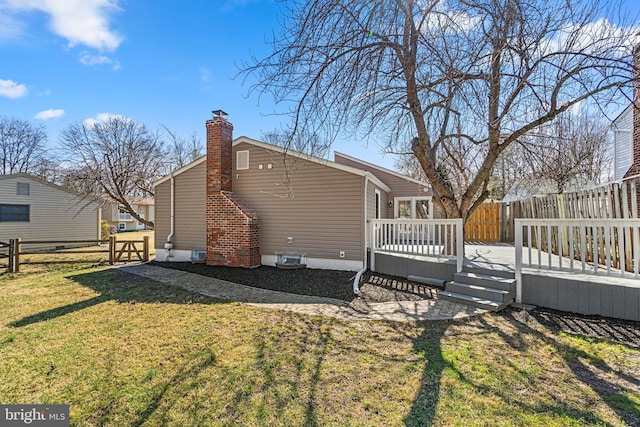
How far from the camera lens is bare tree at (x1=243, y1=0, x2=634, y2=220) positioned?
4766 millimetres

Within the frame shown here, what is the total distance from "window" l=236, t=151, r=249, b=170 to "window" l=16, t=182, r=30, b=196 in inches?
530

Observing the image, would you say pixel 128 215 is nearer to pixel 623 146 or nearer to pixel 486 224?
pixel 486 224

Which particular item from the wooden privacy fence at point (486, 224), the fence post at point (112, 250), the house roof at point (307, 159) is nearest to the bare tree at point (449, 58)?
the house roof at point (307, 159)

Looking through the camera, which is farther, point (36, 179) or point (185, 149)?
point (185, 149)

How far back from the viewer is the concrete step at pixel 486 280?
5.44 meters

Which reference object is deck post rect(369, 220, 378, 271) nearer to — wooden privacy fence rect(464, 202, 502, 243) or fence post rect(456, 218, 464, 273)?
fence post rect(456, 218, 464, 273)

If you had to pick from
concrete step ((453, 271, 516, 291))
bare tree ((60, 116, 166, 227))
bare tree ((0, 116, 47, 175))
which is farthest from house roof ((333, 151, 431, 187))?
bare tree ((0, 116, 47, 175))

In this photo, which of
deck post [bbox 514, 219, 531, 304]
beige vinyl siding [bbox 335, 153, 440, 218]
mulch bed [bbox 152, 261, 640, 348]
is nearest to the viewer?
mulch bed [bbox 152, 261, 640, 348]

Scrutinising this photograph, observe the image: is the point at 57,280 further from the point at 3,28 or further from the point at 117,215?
the point at 117,215

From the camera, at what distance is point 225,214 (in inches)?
378

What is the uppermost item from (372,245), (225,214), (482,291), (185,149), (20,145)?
(20,145)

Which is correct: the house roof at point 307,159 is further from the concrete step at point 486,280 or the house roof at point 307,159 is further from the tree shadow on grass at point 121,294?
the tree shadow on grass at point 121,294

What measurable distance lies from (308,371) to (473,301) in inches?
145

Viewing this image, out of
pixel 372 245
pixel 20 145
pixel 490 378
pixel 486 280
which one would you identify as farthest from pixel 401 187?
pixel 20 145
